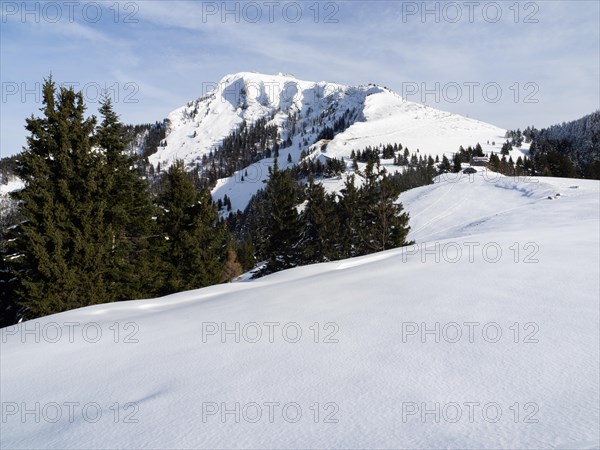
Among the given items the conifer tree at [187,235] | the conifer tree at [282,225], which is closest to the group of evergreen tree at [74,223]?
the conifer tree at [187,235]

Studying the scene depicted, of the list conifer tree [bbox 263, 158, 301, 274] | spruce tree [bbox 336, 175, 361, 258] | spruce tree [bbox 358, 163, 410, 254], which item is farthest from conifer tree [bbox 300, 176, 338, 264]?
spruce tree [bbox 358, 163, 410, 254]

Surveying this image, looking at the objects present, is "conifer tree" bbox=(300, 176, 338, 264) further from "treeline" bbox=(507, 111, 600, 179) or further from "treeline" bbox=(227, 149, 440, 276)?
"treeline" bbox=(507, 111, 600, 179)

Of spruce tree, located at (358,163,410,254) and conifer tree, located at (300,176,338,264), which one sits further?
conifer tree, located at (300,176,338,264)

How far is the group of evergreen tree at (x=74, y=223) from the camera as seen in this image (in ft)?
45.9

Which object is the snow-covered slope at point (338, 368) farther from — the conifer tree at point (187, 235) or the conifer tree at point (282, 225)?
the conifer tree at point (282, 225)

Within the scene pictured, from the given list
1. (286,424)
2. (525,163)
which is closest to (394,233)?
(286,424)

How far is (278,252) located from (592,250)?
2433 centimetres

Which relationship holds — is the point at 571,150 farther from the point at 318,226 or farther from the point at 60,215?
the point at 60,215

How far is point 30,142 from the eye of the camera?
14750mm

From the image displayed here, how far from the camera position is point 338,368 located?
374 cm

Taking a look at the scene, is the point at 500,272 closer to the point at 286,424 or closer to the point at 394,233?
the point at 286,424

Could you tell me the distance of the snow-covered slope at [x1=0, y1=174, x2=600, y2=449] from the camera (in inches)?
106

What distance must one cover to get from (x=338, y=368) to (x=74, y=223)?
48.5 feet

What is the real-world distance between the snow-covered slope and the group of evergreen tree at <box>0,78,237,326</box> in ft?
24.4
